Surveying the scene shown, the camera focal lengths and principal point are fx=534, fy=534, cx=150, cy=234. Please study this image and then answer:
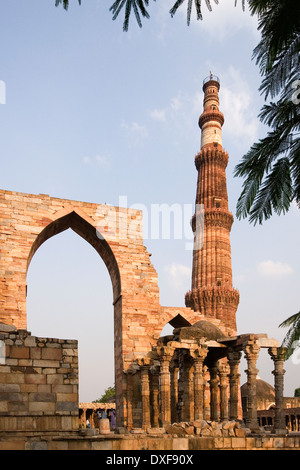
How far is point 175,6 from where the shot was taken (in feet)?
10.3

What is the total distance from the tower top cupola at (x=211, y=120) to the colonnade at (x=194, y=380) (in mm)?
18450

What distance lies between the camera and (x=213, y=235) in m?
31.0

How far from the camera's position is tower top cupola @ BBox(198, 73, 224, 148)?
33.0 m

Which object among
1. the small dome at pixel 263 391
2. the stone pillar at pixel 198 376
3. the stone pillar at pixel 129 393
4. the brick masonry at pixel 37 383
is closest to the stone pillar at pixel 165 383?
the stone pillar at pixel 198 376

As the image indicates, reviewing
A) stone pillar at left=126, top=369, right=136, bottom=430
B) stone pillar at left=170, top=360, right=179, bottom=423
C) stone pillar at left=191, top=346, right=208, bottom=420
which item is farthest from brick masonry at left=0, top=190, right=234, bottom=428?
stone pillar at left=191, top=346, right=208, bottom=420

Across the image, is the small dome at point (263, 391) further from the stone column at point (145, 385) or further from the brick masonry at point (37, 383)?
the brick masonry at point (37, 383)

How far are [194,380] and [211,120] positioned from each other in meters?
22.0

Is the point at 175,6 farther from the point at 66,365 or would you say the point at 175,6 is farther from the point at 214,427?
the point at 214,427

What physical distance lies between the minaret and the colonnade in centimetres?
1216

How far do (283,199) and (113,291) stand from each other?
15.2 meters

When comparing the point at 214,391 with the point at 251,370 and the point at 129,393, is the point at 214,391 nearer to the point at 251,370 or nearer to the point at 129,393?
the point at 129,393

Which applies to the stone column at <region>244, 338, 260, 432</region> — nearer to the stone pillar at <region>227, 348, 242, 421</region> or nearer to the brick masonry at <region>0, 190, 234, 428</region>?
the stone pillar at <region>227, 348, 242, 421</region>

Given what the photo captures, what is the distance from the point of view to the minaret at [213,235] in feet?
99.5
